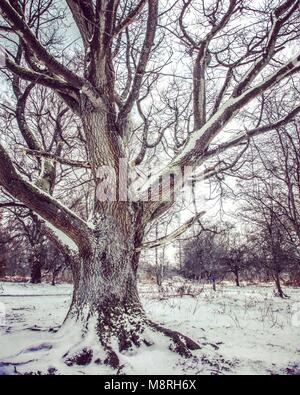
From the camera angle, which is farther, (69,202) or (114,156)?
(69,202)

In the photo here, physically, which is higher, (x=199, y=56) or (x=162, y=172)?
(x=199, y=56)

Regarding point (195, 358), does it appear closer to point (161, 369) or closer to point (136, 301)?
point (161, 369)

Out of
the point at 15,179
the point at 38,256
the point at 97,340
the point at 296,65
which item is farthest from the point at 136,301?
the point at 38,256

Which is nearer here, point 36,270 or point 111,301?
point 111,301

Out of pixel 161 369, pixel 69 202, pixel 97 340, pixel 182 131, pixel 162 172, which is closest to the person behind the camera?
pixel 161 369

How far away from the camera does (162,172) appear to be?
3662mm

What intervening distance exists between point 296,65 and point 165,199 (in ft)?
7.66

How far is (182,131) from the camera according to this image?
6.22 m

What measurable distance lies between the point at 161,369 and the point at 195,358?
0.46m

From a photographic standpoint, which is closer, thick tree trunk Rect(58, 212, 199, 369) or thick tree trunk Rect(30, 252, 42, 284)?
thick tree trunk Rect(58, 212, 199, 369)

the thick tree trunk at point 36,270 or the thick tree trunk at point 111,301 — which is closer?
the thick tree trunk at point 111,301

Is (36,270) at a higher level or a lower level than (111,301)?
lower
